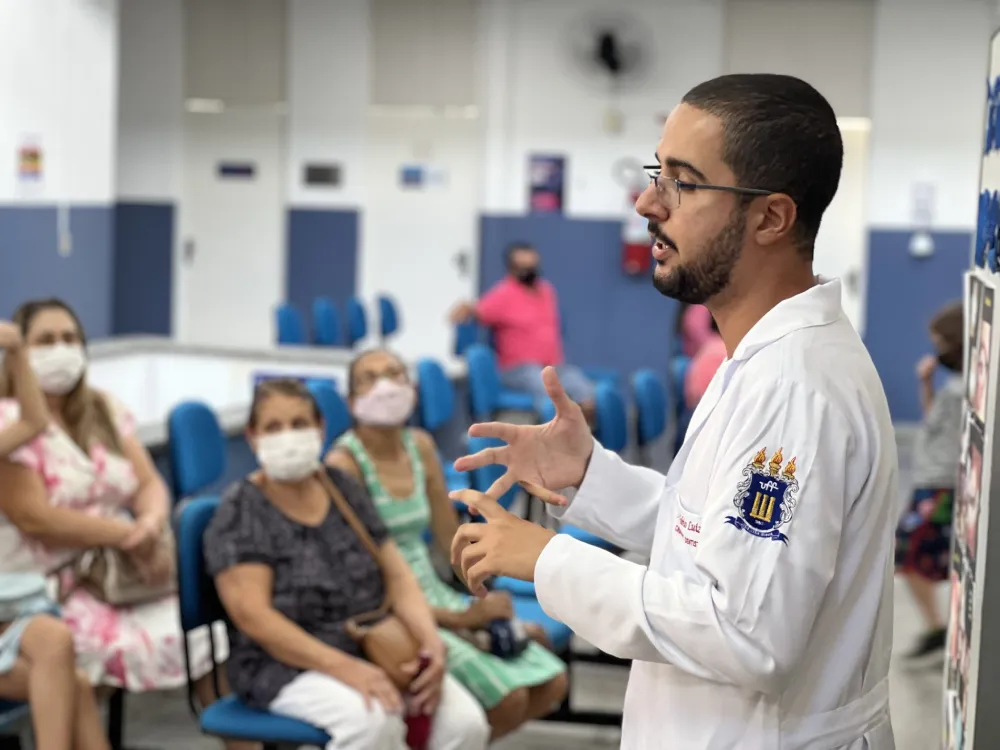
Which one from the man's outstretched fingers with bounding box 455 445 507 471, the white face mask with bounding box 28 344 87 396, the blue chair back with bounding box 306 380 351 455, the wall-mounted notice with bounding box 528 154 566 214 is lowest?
the blue chair back with bounding box 306 380 351 455

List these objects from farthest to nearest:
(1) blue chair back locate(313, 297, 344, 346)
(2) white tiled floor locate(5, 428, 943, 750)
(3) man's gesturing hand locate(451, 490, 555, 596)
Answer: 1. (1) blue chair back locate(313, 297, 344, 346)
2. (2) white tiled floor locate(5, 428, 943, 750)
3. (3) man's gesturing hand locate(451, 490, 555, 596)

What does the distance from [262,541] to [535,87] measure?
27.2ft

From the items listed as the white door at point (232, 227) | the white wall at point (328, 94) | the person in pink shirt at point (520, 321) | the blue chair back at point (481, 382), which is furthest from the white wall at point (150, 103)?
the blue chair back at point (481, 382)

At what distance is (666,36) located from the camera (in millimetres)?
10859

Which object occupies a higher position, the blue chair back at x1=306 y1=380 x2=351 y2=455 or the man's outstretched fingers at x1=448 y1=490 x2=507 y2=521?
the man's outstretched fingers at x1=448 y1=490 x2=507 y2=521

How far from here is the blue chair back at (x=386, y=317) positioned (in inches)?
402

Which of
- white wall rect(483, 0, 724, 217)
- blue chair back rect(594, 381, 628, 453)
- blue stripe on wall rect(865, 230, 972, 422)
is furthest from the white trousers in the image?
white wall rect(483, 0, 724, 217)

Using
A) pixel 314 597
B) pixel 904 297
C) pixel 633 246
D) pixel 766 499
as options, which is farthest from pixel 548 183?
pixel 766 499

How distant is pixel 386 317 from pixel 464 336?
1.13 m

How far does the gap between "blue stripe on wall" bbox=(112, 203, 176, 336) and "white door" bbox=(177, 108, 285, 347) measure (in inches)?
4.7

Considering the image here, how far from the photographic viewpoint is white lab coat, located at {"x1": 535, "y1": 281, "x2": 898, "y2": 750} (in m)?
1.46

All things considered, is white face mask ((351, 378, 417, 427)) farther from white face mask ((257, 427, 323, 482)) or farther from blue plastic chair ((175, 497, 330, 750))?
blue plastic chair ((175, 497, 330, 750))

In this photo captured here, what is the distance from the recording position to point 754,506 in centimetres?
146

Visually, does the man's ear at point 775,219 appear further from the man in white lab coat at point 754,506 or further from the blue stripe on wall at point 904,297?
the blue stripe on wall at point 904,297
